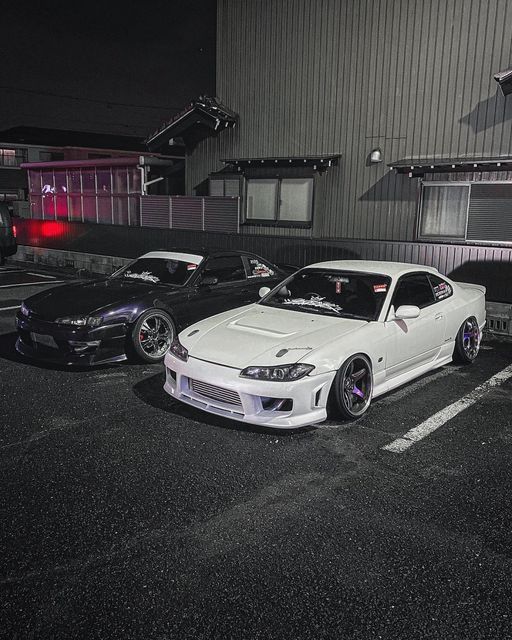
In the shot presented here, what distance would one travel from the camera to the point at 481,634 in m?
2.72

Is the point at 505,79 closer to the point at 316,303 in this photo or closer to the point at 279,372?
the point at 316,303

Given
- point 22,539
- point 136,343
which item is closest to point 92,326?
point 136,343

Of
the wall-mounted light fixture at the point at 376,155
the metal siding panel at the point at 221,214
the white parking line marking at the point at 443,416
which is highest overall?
the wall-mounted light fixture at the point at 376,155

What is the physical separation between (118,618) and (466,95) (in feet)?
40.7

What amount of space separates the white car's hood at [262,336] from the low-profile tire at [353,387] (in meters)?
0.30

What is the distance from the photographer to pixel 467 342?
285 inches

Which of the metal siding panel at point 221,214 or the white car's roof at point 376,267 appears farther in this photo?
the metal siding panel at point 221,214

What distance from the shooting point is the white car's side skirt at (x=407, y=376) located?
5.68 metres

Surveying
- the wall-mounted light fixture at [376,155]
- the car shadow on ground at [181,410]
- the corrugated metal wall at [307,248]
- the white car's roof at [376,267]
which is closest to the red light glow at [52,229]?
the corrugated metal wall at [307,248]

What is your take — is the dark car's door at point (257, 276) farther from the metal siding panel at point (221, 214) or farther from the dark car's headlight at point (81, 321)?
the metal siding panel at point (221, 214)

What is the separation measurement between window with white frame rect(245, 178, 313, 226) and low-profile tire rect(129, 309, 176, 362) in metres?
8.54

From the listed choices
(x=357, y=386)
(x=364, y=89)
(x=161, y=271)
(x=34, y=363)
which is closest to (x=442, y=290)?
(x=357, y=386)

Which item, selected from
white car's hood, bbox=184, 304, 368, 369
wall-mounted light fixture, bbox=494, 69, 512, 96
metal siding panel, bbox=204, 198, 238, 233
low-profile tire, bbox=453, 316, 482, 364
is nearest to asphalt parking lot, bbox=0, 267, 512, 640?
white car's hood, bbox=184, 304, 368, 369

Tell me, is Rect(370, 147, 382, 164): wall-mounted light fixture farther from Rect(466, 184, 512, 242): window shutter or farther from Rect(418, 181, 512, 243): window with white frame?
Rect(466, 184, 512, 242): window shutter
